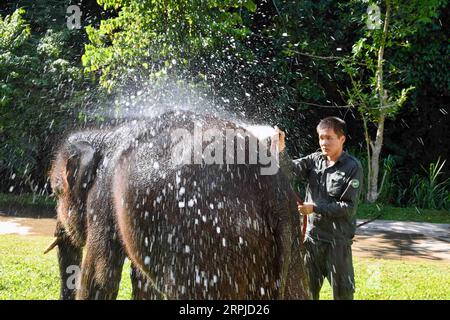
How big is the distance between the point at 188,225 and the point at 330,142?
1.27 metres

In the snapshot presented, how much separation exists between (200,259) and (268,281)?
338 mm

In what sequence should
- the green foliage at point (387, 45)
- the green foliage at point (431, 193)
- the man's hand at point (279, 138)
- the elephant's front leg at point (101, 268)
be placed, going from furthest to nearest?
the green foliage at point (431, 193)
the green foliage at point (387, 45)
the man's hand at point (279, 138)
the elephant's front leg at point (101, 268)

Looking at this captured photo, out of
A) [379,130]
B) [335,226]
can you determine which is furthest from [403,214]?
[335,226]

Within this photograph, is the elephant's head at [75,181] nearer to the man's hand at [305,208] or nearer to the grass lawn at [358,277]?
the man's hand at [305,208]

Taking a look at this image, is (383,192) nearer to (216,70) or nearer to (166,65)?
(216,70)

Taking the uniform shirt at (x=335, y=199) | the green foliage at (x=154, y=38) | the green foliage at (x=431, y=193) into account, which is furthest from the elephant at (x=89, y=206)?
the green foliage at (x=431, y=193)

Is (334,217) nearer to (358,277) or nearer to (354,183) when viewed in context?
(354,183)

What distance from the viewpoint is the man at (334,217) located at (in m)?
3.46

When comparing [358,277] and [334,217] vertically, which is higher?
[334,217]

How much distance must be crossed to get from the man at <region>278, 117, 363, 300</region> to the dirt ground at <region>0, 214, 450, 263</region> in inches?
123

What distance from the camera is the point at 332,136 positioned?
11.7ft

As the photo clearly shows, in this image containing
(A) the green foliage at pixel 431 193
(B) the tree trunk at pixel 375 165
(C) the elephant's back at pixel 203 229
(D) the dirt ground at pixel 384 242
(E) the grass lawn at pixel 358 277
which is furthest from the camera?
(A) the green foliage at pixel 431 193

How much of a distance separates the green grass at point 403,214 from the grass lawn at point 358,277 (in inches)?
113
